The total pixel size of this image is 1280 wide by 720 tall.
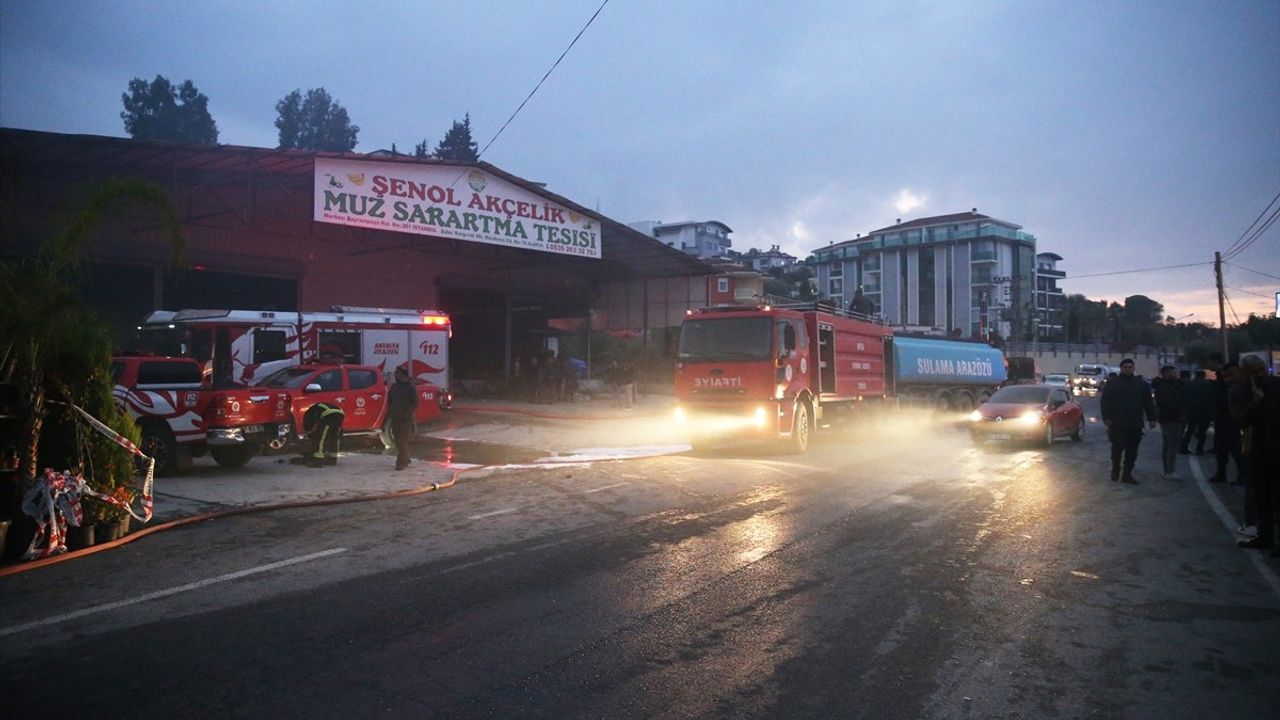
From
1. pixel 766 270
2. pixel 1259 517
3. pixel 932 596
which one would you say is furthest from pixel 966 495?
pixel 766 270

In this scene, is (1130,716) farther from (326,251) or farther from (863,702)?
(326,251)

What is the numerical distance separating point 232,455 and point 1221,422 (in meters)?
16.0

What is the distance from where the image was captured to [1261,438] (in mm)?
7621

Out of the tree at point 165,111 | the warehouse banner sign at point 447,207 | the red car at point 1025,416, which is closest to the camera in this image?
the red car at point 1025,416

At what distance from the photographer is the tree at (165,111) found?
60.6 metres

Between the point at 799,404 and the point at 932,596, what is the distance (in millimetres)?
10393

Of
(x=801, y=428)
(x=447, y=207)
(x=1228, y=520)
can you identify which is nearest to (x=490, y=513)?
(x=801, y=428)

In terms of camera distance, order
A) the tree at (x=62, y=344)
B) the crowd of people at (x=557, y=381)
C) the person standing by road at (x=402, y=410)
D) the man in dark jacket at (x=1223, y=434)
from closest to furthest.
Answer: the tree at (x=62, y=344) < the man in dark jacket at (x=1223, y=434) < the person standing by road at (x=402, y=410) < the crowd of people at (x=557, y=381)

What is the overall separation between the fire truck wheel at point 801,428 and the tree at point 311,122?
67.1m

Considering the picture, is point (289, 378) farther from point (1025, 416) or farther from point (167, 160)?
point (1025, 416)

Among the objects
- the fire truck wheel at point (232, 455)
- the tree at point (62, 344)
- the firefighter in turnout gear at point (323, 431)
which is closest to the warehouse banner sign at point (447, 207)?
the firefighter in turnout gear at point (323, 431)

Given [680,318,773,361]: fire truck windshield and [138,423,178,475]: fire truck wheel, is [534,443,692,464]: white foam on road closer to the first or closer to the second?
[680,318,773,361]: fire truck windshield

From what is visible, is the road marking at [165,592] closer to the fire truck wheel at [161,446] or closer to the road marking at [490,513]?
the road marking at [490,513]

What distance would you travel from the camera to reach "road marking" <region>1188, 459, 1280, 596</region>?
676 cm
